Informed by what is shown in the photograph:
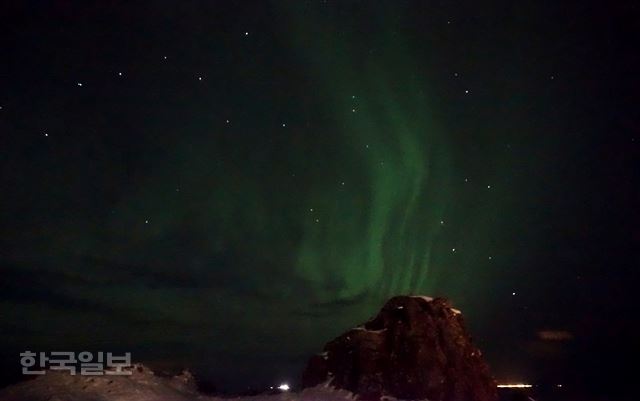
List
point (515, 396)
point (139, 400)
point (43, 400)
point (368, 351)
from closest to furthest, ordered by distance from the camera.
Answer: point (43, 400)
point (139, 400)
point (368, 351)
point (515, 396)

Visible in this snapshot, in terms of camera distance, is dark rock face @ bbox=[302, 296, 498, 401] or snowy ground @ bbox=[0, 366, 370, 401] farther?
dark rock face @ bbox=[302, 296, 498, 401]

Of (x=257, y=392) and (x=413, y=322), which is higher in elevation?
(x=413, y=322)

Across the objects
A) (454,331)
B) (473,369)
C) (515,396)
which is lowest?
(515,396)

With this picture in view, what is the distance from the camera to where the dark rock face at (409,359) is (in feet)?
122

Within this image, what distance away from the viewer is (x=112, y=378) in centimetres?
3194

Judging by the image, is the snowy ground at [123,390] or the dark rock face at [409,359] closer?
the snowy ground at [123,390]

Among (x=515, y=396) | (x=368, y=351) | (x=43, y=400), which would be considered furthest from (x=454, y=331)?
(x=43, y=400)

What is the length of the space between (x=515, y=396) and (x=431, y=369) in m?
11.2

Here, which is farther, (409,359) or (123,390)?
(409,359)

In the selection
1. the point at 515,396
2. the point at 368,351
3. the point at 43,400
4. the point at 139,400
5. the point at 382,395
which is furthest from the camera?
the point at 515,396

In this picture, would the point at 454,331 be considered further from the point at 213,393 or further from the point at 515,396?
the point at 213,393

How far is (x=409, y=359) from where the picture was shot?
3822cm

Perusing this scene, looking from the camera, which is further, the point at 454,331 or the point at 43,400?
the point at 454,331

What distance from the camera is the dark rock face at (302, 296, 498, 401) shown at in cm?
3725
